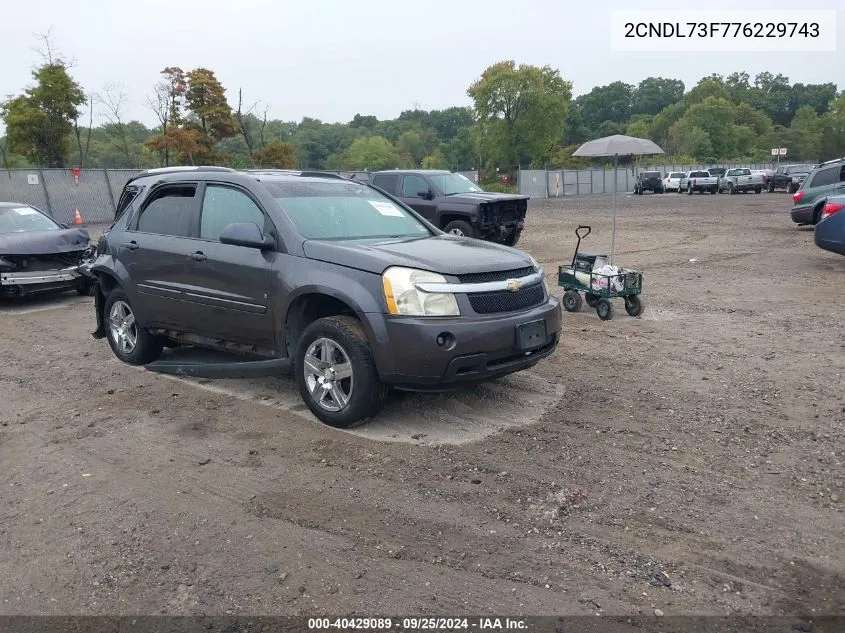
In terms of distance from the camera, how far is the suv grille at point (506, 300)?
187 inches

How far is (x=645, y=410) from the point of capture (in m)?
5.27

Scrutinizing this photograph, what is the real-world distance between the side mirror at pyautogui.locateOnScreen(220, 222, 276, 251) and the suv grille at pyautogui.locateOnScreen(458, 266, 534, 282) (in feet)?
5.02

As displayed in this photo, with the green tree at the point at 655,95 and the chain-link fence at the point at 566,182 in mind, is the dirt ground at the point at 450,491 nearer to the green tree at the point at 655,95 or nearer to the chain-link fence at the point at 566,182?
the chain-link fence at the point at 566,182

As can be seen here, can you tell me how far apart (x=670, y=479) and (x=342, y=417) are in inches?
85.5

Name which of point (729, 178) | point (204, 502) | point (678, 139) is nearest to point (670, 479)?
point (204, 502)

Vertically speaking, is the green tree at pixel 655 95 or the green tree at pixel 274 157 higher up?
the green tree at pixel 655 95

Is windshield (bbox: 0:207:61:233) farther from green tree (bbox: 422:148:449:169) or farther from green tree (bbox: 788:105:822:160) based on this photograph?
green tree (bbox: 788:105:822:160)

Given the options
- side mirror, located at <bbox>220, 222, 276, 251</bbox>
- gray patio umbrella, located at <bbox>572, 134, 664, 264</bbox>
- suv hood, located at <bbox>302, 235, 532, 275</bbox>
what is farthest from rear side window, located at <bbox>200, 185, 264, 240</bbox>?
gray patio umbrella, located at <bbox>572, 134, 664, 264</bbox>

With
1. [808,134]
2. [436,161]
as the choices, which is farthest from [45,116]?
[808,134]

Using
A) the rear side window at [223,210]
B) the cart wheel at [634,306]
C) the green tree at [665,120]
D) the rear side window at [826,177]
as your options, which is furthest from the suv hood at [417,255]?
the green tree at [665,120]

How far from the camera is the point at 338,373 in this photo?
493cm

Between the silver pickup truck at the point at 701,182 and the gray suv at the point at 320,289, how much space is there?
42.5 meters

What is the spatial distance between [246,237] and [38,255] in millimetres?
6411

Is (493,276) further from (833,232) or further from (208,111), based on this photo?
(208,111)
